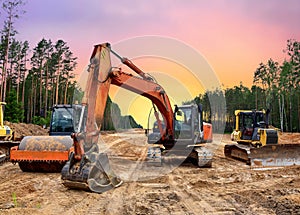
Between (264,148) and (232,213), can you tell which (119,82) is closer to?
(232,213)

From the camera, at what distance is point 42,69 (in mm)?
43344

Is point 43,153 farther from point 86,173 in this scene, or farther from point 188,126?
point 188,126

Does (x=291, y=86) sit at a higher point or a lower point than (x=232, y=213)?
higher

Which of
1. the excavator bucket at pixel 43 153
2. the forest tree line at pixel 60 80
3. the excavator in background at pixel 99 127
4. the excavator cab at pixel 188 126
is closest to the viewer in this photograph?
the excavator in background at pixel 99 127

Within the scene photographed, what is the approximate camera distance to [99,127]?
651cm

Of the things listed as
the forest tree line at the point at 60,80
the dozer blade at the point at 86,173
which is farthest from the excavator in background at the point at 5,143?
the forest tree line at the point at 60,80

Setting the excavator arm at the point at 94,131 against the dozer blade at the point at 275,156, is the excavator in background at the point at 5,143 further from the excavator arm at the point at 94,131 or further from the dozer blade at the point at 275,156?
the dozer blade at the point at 275,156

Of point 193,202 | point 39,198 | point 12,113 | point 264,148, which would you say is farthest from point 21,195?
point 12,113

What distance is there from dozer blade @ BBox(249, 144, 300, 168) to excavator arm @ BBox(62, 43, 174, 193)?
5.03 m

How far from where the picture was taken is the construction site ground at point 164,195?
16.1 feet

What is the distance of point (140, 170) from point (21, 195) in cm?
407

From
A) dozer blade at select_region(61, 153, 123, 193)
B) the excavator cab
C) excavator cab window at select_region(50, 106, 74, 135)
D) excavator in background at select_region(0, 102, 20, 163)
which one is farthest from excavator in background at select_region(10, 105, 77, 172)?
the excavator cab

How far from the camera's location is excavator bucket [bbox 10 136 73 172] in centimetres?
795

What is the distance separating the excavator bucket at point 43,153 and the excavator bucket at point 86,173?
82.8 inches
